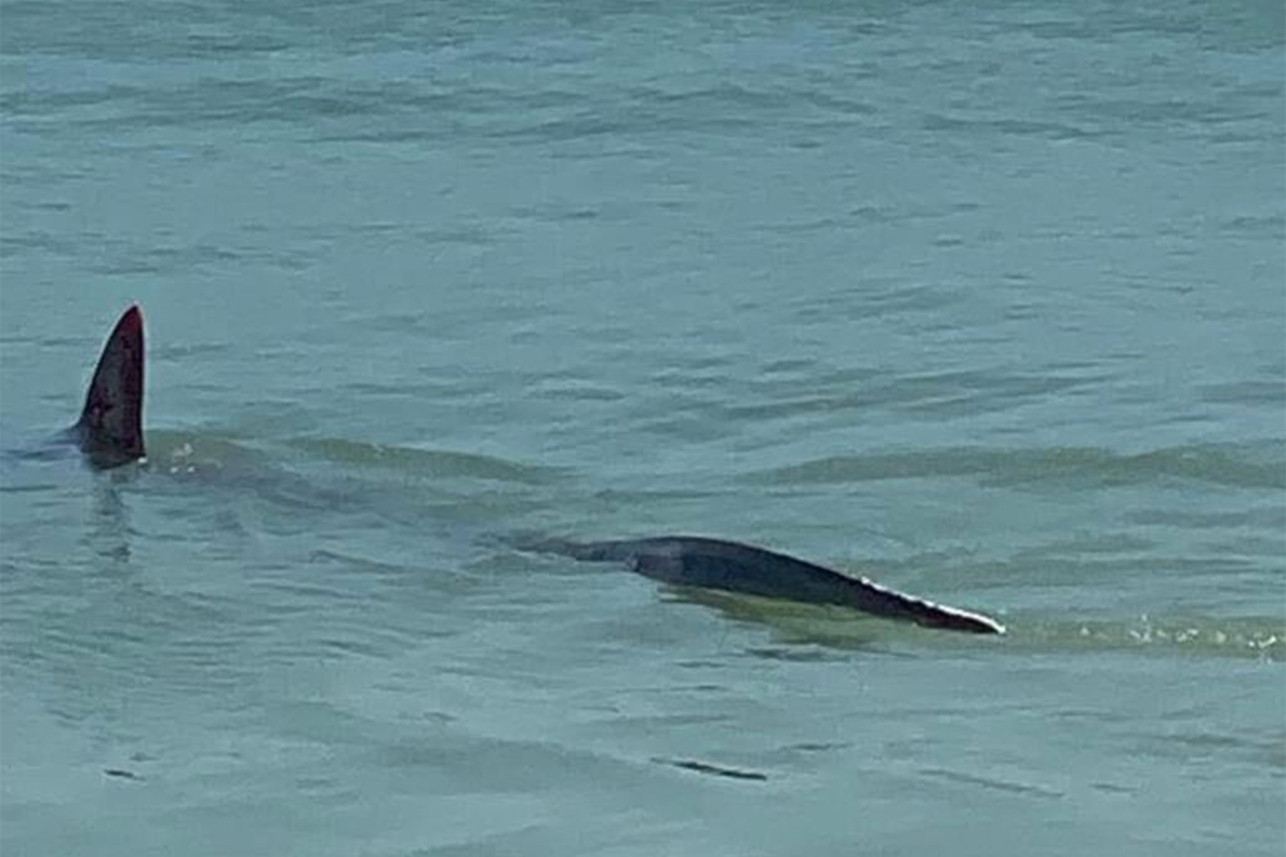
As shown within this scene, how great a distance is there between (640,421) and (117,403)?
1.34 meters

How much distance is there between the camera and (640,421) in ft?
29.8

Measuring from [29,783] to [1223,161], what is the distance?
7.02 metres

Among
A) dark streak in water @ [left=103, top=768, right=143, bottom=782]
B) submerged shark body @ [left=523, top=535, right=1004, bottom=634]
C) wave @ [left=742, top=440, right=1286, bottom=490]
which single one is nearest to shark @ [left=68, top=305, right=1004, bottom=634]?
submerged shark body @ [left=523, top=535, right=1004, bottom=634]

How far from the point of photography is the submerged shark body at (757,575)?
22.2 ft

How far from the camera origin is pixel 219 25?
600 inches

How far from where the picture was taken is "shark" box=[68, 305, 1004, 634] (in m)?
6.80

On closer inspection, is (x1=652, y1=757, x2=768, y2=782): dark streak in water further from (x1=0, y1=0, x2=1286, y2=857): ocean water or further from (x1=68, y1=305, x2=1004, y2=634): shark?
(x1=68, y1=305, x2=1004, y2=634): shark

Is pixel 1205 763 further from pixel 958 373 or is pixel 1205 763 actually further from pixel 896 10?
pixel 896 10

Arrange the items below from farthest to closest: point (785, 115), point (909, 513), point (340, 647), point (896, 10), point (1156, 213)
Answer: point (896, 10)
point (785, 115)
point (1156, 213)
point (909, 513)
point (340, 647)

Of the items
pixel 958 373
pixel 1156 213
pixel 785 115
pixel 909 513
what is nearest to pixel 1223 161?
pixel 1156 213

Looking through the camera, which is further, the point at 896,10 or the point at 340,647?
the point at 896,10

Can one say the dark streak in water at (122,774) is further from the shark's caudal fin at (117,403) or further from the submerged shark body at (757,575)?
the shark's caudal fin at (117,403)

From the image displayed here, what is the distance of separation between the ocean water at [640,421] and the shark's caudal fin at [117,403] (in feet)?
0.31

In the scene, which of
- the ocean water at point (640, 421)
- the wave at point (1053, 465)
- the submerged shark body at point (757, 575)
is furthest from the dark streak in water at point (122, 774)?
the wave at point (1053, 465)
